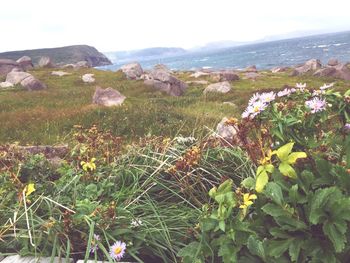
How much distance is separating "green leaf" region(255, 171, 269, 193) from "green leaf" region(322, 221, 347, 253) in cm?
48

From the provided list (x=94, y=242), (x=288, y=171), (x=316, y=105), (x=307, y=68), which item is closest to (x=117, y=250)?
(x=94, y=242)

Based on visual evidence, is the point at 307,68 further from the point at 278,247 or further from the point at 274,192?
the point at 278,247

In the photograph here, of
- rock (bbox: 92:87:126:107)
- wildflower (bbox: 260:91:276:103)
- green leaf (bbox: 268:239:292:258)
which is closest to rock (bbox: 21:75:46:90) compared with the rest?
rock (bbox: 92:87:126:107)

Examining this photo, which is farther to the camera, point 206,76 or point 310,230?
point 206,76

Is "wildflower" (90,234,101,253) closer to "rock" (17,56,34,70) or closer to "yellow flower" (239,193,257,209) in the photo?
"yellow flower" (239,193,257,209)

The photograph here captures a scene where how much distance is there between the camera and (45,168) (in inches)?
217

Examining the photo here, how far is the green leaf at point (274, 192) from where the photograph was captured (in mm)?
3051

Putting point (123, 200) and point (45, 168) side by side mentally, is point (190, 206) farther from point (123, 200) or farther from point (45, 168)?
point (45, 168)

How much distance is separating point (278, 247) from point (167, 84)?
3156 centimetres

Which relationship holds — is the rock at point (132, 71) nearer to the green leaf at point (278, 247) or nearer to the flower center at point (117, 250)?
the flower center at point (117, 250)

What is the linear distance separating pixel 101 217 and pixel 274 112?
161 centimetres

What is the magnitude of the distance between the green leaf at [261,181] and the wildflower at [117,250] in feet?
3.59

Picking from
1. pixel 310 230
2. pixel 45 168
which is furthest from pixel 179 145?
pixel 310 230

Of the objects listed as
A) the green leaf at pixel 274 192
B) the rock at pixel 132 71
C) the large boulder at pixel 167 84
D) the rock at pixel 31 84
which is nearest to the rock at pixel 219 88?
the large boulder at pixel 167 84
